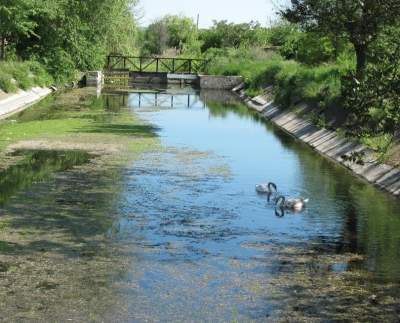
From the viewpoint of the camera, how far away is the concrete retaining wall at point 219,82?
227 ft

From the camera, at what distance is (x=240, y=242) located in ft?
44.3

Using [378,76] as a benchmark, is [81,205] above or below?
below

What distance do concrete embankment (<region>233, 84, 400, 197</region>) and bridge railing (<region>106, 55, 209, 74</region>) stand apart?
3075 centimetres

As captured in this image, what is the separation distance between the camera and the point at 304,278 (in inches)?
447

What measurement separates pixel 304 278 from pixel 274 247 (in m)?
1.89

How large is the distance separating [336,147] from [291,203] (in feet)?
32.8

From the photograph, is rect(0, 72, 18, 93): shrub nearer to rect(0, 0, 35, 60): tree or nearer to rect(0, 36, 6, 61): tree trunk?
rect(0, 0, 35, 60): tree

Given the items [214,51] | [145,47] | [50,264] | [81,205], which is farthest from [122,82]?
[50,264]

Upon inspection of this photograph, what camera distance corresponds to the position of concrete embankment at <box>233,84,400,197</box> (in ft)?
63.0

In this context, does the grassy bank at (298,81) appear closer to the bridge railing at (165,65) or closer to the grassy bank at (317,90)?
the grassy bank at (317,90)

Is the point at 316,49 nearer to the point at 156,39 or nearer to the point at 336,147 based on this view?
the point at 336,147

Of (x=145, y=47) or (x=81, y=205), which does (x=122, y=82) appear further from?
(x=81, y=205)

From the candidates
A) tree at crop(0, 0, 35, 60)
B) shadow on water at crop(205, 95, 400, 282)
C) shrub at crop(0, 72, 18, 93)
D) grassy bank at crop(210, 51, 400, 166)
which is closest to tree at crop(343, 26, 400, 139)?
grassy bank at crop(210, 51, 400, 166)

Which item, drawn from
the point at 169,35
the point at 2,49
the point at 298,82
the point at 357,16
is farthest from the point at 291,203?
the point at 169,35
